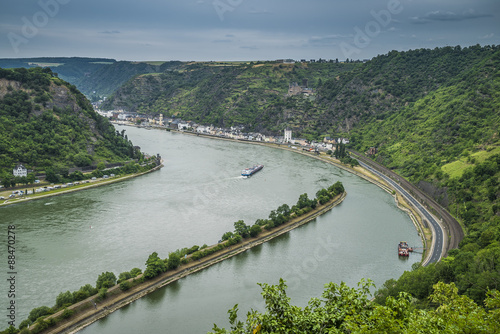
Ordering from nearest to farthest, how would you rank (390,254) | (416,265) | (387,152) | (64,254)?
1. (416,265)
2. (64,254)
3. (390,254)
4. (387,152)

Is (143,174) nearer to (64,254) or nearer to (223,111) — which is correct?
(64,254)

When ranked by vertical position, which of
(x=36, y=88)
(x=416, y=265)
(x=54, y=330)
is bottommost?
(x=54, y=330)

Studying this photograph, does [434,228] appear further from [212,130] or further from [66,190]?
[212,130]

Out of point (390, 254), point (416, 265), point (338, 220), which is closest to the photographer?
point (416, 265)

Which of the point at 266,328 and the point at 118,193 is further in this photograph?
the point at 118,193

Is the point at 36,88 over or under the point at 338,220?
over

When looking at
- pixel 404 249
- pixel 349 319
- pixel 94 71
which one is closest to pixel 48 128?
pixel 404 249

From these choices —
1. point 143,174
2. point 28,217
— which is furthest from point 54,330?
point 143,174

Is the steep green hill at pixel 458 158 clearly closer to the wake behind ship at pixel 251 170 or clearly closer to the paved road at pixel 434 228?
the paved road at pixel 434 228
